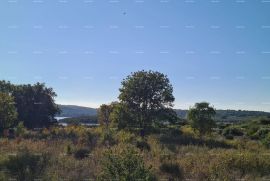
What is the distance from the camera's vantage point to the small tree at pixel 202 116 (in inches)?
1395

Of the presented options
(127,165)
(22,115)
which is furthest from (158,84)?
(127,165)

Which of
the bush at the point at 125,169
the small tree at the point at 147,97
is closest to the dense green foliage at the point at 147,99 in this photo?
the small tree at the point at 147,97

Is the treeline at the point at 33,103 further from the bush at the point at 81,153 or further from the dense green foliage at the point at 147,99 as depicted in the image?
the bush at the point at 81,153

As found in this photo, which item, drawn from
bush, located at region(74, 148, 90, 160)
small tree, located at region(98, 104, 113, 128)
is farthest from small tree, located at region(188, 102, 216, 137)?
small tree, located at region(98, 104, 113, 128)

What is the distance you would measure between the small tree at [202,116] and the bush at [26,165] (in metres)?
22.9

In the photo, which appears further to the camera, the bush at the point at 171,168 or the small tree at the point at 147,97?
the small tree at the point at 147,97

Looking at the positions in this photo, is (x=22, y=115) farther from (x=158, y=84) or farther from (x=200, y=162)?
(x=200, y=162)

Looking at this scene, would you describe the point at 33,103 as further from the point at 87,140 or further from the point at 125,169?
the point at 125,169

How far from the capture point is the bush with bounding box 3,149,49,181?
11.9 metres

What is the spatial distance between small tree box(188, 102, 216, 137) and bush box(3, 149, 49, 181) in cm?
2295

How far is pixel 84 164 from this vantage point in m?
13.4

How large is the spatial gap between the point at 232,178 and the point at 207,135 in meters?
25.6

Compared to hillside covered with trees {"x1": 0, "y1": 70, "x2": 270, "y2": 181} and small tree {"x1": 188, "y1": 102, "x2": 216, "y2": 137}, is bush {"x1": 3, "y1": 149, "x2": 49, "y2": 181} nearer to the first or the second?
hillside covered with trees {"x1": 0, "y1": 70, "x2": 270, "y2": 181}

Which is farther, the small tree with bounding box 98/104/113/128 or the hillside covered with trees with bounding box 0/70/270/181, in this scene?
the small tree with bounding box 98/104/113/128
